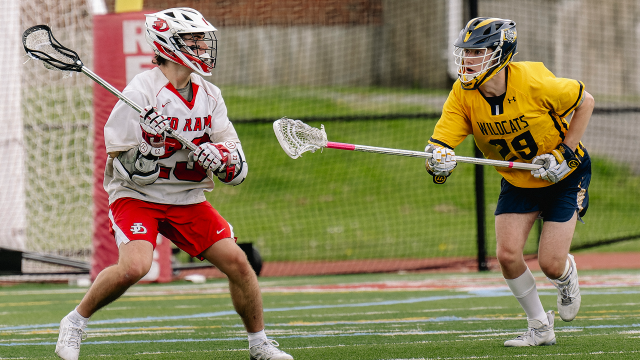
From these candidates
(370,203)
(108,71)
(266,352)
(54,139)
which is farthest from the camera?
(370,203)

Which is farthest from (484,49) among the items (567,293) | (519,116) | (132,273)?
(132,273)

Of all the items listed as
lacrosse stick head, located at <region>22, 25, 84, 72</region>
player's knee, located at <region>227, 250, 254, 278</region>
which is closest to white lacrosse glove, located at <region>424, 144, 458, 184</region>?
player's knee, located at <region>227, 250, 254, 278</region>

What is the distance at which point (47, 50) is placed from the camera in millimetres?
4242

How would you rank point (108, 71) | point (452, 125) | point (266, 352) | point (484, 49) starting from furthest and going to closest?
point (108, 71) → point (452, 125) → point (484, 49) → point (266, 352)

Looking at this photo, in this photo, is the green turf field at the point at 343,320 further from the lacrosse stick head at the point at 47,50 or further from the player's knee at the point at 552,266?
the lacrosse stick head at the point at 47,50

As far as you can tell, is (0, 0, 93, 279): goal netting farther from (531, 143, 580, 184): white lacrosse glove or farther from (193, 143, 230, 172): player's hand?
(531, 143, 580, 184): white lacrosse glove

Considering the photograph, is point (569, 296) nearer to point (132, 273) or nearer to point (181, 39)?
point (132, 273)

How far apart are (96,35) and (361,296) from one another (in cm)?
385

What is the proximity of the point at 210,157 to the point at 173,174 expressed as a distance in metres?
0.34

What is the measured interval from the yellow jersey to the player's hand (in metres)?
1.41

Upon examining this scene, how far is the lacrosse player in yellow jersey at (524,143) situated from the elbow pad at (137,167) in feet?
5.29

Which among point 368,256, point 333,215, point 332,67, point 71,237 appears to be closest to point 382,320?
point 71,237

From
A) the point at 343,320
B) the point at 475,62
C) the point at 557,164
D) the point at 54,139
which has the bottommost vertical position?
the point at 343,320

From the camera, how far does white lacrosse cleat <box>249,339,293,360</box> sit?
4133 millimetres
